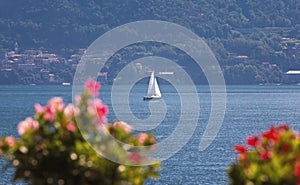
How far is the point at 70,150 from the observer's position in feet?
38.6

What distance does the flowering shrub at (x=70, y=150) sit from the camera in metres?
11.6

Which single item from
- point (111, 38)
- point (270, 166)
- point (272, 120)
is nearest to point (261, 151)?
point (270, 166)

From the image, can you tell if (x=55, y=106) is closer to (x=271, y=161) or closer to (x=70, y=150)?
(x=70, y=150)

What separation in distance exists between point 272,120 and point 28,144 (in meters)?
85.3

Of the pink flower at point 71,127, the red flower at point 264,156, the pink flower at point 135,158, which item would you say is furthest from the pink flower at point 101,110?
the red flower at point 264,156

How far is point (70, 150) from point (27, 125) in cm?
60

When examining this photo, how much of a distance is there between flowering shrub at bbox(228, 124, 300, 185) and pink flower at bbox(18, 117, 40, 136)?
2414mm

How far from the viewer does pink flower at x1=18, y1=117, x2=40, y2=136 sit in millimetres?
11801

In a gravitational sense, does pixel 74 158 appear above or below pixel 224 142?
below

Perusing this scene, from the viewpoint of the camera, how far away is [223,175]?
49.5 m

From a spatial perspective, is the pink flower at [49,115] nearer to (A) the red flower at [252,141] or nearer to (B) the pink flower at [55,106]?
(B) the pink flower at [55,106]

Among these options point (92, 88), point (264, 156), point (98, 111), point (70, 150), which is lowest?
point (264, 156)

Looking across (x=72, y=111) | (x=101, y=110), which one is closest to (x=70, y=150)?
(x=72, y=111)

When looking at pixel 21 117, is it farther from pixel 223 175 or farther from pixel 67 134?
pixel 67 134
